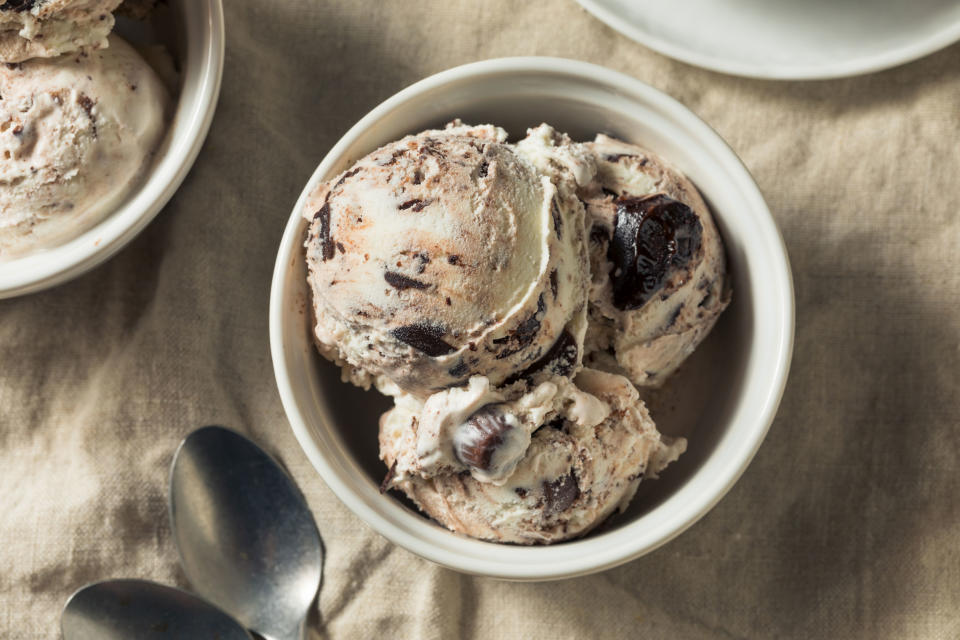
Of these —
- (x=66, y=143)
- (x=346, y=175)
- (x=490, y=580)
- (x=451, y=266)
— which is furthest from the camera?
(x=490, y=580)

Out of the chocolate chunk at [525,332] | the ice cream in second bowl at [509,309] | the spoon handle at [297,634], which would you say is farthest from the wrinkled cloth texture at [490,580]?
the chocolate chunk at [525,332]

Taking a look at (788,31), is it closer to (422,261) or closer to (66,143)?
(422,261)

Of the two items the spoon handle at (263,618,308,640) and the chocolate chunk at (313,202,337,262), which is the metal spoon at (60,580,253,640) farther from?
the chocolate chunk at (313,202,337,262)

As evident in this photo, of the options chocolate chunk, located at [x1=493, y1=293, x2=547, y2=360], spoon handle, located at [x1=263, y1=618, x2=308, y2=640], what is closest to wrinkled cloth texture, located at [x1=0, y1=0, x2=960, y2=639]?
spoon handle, located at [x1=263, y1=618, x2=308, y2=640]

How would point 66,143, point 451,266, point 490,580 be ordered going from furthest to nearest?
point 490,580 → point 66,143 → point 451,266

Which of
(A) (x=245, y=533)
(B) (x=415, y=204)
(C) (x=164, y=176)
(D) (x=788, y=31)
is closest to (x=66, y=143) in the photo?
(C) (x=164, y=176)

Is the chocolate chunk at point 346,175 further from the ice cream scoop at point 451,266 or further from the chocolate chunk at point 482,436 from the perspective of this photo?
the chocolate chunk at point 482,436
